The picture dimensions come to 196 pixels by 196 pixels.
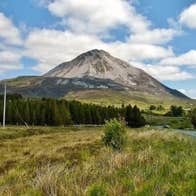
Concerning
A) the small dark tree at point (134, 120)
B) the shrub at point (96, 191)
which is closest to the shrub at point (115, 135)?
the shrub at point (96, 191)

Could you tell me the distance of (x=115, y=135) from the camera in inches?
981

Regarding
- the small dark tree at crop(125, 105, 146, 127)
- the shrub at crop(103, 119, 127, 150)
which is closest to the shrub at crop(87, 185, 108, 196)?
the shrub at crop(103, 119, 127, 150)

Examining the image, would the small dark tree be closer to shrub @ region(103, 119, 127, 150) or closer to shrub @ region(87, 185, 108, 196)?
shrub @ region(103, 119, 127, 150)

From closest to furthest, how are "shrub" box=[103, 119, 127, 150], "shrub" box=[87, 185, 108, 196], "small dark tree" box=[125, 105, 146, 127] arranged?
"shrub" box=[87, 185, 108, 196] → "shrub" box=[103, 119, 127, 150] → "small dark tree" box=[125, 105, 146, 127]

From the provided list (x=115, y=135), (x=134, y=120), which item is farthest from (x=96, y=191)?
(x=134, y=120)

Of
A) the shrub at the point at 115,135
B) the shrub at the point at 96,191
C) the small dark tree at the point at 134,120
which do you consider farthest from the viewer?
the small dark tree at the point at 134,120

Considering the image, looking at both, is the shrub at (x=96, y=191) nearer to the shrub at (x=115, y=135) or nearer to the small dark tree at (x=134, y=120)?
the shrub at (x=115, y=135)

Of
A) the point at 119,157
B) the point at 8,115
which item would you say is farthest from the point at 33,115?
the point at 119,157

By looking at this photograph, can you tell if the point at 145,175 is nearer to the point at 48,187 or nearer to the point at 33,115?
the point at 48,187

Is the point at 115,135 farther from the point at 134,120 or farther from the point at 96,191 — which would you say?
the point at 134,120

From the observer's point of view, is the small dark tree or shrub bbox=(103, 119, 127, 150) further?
the small dark tree

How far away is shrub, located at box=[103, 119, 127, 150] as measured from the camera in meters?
24.8

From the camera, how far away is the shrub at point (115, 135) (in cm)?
2476

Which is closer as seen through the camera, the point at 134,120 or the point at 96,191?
the point at 96,191
